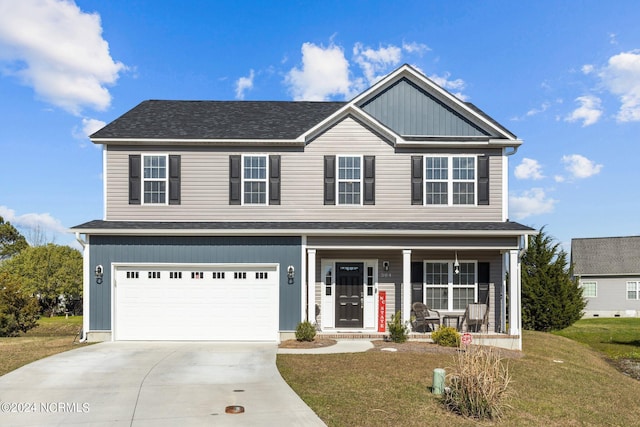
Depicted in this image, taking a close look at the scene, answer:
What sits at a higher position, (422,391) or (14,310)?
(422,391)

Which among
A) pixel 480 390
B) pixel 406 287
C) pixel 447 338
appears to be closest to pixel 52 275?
pixel 406 287

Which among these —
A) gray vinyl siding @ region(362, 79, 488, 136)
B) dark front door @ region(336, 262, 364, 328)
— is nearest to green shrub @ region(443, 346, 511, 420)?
dark front door @ region(336, 262, 364, 328)

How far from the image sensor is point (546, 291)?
21750mm

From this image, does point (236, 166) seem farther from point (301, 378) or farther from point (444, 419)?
point (444, 419)

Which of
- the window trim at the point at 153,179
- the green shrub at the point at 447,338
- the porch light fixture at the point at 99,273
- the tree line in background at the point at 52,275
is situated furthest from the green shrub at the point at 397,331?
the tree line in background at the point at 52,275

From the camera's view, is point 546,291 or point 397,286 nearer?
point 397,286

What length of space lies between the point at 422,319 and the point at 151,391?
884cm

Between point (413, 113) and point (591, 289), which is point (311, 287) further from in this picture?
point (591, 289)

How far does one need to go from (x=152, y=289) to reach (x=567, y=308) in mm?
17189

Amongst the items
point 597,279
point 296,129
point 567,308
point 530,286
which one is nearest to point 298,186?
point 296,129

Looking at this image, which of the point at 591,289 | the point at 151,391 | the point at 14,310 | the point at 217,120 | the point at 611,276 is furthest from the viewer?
the point at 591,289

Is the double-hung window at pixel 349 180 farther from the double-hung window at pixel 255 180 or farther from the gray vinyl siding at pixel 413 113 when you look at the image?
the double-hung window at pixel 255 180

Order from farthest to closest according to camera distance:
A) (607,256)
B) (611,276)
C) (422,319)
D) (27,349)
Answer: (607,256) < (611,276) < (422,319) < (27,349)

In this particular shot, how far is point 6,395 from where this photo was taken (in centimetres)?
849
